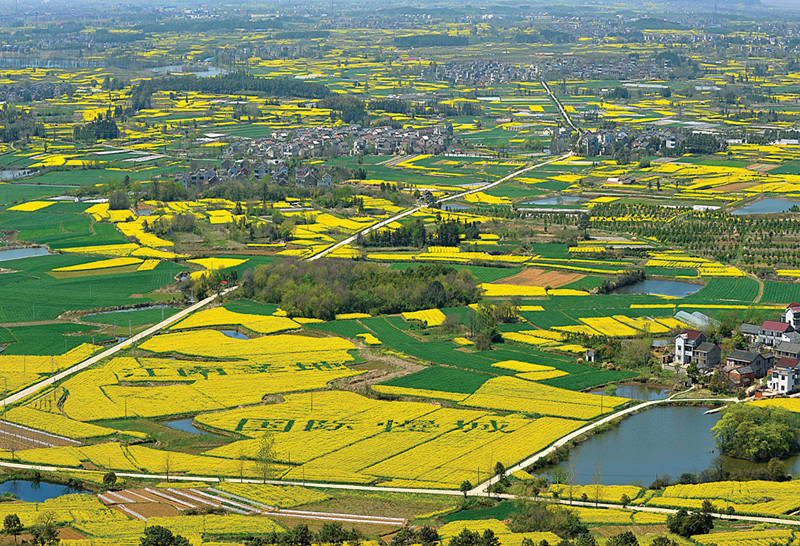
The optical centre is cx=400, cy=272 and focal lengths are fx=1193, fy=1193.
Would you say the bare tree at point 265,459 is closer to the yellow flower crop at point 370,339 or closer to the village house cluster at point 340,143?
the yellow flower crop at point 370,339

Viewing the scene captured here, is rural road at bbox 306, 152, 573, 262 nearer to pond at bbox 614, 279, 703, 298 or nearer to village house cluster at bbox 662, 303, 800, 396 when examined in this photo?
pond at bbox 614, 279, 703, 298

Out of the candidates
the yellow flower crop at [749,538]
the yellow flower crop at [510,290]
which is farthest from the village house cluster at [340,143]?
the yellow flower crop at [749,538]

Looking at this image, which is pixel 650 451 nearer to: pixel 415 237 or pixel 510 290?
pixel 510 290

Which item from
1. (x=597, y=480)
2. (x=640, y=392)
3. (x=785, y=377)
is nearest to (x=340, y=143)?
(x=640, y=392)

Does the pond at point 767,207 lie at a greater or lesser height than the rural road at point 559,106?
lesser

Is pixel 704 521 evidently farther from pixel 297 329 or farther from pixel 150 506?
pixel 297 329

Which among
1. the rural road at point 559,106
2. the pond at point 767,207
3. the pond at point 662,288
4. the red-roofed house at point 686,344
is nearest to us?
the red-roofed house at point 686,344

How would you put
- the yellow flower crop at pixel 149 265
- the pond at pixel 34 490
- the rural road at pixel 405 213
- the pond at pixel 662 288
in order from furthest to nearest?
the rural road at pixel 405 213 < the yellow flower crop at pixel 149 265 < the pond at pixel 662 288 < the pond at pixel 34 490
